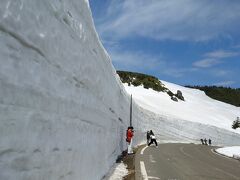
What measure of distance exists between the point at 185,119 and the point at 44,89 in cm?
7562

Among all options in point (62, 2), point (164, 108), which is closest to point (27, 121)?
point (62, 2)

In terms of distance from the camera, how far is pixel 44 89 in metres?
4.93

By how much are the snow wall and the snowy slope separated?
49676 millimetres

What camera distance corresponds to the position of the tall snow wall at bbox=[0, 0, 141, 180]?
3893 millimetres

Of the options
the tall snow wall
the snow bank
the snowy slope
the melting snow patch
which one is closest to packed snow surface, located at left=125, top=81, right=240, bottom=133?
the snowy slope

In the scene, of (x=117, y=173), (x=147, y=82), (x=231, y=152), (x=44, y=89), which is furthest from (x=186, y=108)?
(x=44, y=89)

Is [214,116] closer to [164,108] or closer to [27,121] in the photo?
[164,108]

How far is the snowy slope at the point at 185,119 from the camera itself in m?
70.3

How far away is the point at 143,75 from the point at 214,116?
3045 cm

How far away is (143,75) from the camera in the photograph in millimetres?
129750

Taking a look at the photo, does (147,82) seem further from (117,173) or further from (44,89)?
(44,89)

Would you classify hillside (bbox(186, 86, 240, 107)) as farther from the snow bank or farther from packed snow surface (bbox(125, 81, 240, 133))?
the snow bank

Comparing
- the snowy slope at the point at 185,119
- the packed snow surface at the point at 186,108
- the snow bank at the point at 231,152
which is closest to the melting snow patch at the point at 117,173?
the snow bank at the point at 231,152

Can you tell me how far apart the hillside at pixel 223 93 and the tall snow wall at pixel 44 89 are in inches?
6597
